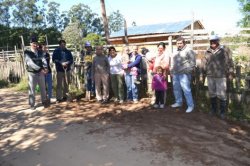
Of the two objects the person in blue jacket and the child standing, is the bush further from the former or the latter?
the child standing

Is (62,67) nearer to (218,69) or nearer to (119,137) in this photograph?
(119,137)

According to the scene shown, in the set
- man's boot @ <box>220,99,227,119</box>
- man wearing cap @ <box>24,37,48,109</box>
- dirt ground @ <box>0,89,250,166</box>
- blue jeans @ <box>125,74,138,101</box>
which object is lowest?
dirt ground @ <box>0,89,250,166</box>

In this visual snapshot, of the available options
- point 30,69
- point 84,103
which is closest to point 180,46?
point 84,103

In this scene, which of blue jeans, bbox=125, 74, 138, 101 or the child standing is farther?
blue jeans, bbox=125, 74, 138, 101

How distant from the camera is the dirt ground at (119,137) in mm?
5344

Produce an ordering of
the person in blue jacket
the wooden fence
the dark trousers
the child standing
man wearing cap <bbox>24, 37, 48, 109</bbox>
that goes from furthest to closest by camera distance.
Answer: the person in blue jacket → man wearing cap <bbox>24, 37, 48, 109</bbox> → the dark trousers → the child standing → the wooden fence

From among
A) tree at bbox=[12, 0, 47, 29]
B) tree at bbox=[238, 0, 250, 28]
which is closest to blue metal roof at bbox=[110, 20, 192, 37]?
tree at bbox=[238, 0, 250, 28]

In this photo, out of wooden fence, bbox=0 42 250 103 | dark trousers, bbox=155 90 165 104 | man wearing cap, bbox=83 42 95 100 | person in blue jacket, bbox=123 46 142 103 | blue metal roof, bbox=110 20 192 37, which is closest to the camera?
wooden fence, bbox=0 42 250 103

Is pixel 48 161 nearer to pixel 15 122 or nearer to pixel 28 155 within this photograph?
pixel 28 155

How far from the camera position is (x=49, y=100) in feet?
30.9

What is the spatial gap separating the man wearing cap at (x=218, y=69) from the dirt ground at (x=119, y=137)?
49cm

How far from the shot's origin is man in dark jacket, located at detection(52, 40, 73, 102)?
9.42m

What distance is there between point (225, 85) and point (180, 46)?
1.34 metres

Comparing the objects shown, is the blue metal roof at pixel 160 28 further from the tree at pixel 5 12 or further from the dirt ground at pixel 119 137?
the tree at pixel 5 12
